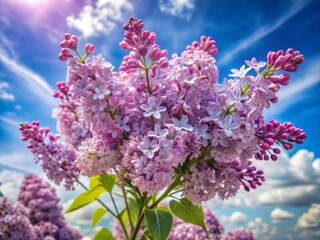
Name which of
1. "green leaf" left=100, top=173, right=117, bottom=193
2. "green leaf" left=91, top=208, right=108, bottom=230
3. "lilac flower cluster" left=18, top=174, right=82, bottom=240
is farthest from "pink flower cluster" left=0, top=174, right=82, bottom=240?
"green leaf" left=100, top=173, right=117, bottom=193

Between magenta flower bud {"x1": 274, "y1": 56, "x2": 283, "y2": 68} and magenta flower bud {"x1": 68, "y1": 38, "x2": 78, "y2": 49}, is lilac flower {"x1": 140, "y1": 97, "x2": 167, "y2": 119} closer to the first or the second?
magenta flower bud {"x1": 68, "y1": 38, "x2": 78, "y2": 49}

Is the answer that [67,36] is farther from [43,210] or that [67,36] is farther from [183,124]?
[43,210]

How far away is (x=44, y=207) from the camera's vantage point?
540 centimetres

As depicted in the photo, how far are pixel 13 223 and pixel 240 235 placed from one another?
2.88 m

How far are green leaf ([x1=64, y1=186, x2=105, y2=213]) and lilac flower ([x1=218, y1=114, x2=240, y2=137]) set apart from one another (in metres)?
1.07

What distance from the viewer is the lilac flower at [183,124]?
5.87 ft

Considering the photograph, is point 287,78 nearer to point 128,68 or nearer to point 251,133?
point 251,133

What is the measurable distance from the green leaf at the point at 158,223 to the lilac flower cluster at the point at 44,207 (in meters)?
3.46

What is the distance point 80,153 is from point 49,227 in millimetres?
3442

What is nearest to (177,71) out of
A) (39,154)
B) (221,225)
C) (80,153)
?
(80,153)

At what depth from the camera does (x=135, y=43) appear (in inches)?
75.5

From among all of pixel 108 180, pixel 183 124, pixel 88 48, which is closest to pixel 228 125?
pixel 183 124

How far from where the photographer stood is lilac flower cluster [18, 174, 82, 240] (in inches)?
210

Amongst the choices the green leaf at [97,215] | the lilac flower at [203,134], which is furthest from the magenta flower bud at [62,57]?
the green leaf at [97,215]
